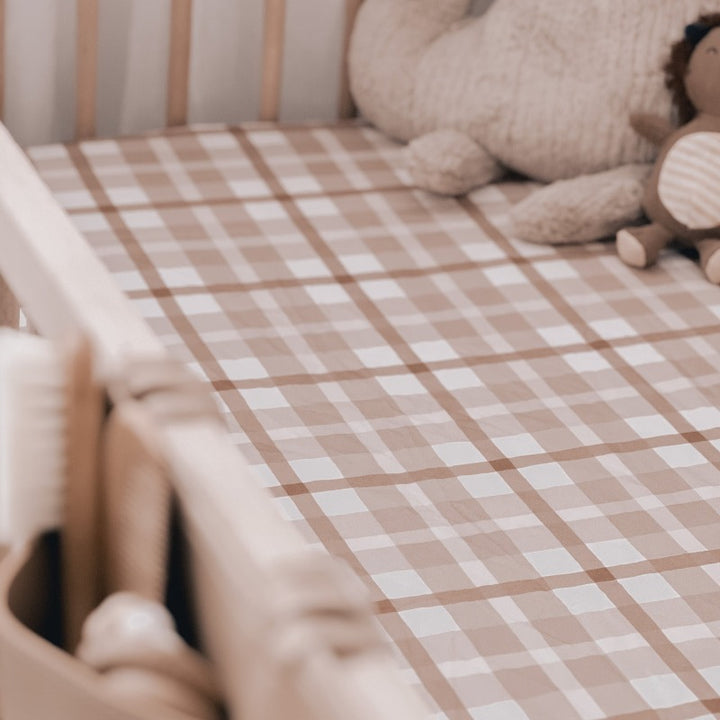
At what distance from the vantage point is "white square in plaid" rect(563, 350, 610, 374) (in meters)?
1.44

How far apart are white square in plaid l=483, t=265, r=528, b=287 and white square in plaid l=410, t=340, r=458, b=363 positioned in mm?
154

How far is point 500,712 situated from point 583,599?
0.16 m

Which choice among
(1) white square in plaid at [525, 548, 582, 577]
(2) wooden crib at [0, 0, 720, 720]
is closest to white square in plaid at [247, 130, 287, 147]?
(2) wooden crib at [0, 0, 720, 720]

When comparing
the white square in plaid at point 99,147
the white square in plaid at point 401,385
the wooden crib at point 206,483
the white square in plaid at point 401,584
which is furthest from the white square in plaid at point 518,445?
the white square in plaid at point 99,147

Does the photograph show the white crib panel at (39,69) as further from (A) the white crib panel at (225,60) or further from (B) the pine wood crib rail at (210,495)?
(B) the pine wood crib rail at (210,495)

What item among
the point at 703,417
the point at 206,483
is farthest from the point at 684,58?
the point at 206,483

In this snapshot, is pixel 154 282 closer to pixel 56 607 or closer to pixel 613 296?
pixel 613 296

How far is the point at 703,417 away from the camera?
137 cm

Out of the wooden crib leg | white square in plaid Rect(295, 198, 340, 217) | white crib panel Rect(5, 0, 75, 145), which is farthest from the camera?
white crib panel Rect(5, 0, 75, 145)

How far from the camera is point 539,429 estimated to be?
1333 mm

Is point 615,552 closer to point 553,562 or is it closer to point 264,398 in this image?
point 553,562

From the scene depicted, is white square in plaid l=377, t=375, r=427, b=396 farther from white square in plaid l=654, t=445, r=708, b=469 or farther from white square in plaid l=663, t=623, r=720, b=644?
white square in plaid l=663, t=623, r=720, b=644

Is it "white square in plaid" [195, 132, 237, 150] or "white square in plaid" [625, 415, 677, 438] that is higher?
"white square in plaid" [195, 132, 237, 150]

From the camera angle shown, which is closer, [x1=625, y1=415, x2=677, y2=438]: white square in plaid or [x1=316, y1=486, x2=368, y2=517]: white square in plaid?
[x1=316, y1=486, x2=368, y2=517]: white square in plaid
